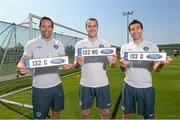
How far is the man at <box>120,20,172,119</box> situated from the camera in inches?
198

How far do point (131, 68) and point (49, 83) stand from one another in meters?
1.30

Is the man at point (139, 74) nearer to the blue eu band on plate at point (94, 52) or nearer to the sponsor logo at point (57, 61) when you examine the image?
the blue eu band on plate at point (94, 52)

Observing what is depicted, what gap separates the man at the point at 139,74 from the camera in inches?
198

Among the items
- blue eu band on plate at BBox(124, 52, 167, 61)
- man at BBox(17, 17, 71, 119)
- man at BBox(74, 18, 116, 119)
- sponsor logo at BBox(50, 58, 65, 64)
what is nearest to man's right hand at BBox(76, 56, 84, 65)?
man at BBox(74, 18, 116, 119)

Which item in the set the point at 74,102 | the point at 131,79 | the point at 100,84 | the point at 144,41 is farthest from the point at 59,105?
the point at 74,102

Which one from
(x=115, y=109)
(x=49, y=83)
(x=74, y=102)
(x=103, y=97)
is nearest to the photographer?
(x=49, y=83)

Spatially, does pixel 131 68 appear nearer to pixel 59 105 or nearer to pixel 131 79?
pixel 131 79

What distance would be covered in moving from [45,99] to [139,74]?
1492 millimetres

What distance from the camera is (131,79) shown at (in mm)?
5082

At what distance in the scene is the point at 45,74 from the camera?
4.89 metres

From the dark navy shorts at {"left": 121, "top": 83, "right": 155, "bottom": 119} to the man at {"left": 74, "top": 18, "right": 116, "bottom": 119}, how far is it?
306mm

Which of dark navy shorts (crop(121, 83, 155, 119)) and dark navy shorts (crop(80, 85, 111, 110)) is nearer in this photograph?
dark navy shorts (crop(121, 83, 155, 119))

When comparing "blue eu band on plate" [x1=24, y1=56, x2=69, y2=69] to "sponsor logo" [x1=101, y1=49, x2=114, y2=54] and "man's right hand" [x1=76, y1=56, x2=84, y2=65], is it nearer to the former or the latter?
"man's right hand" [x1=76, y1=56, x2=84, y2=65]

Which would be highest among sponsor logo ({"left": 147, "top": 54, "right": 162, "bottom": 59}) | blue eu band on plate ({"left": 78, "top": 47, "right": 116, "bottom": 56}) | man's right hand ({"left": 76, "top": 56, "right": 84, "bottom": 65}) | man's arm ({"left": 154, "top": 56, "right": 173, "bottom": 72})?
blue eu band on plate ({"left": 78, "top": 47, "right": 116, "bottom": 56})
